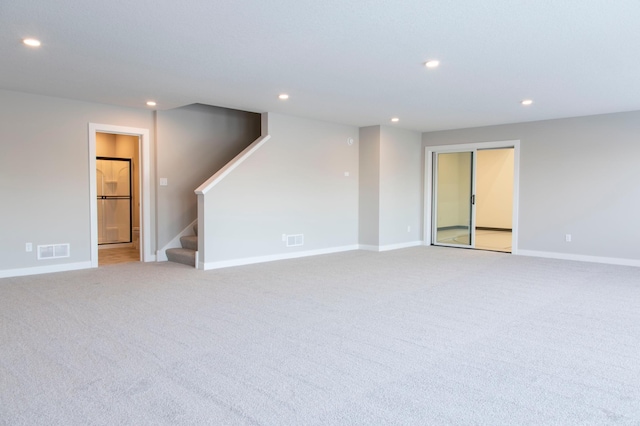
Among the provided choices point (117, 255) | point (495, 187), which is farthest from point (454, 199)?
point (117, 255)

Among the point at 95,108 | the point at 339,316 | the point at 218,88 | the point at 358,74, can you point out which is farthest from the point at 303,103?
the point at 339,316

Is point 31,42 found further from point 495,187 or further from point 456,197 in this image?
point 495,187

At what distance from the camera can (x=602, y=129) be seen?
22.4ft

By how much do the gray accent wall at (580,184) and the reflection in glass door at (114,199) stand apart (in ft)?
23.5

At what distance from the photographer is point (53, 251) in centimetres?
591

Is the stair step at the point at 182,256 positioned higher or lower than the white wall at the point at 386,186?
lower

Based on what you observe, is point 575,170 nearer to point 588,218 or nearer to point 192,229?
point 588,218

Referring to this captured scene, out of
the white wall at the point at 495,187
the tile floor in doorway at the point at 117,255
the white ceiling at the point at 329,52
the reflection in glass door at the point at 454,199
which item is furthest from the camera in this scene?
the white wall at the point at 495,187

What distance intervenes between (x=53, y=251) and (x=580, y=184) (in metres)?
7.91

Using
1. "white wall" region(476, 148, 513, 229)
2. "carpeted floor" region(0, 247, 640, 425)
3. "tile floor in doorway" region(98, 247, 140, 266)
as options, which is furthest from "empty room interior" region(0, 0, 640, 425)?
"white wall" region(476, 148, 513, 229)

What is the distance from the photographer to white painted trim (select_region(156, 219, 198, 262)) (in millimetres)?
6953

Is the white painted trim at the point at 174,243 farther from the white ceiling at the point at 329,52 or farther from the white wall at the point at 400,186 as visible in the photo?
the white wall at the point at 400,186

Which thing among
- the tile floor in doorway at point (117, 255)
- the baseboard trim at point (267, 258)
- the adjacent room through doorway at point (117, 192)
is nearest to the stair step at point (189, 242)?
the baseboard trim at point (267, 258)

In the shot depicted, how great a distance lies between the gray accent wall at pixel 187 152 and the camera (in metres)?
6.94
